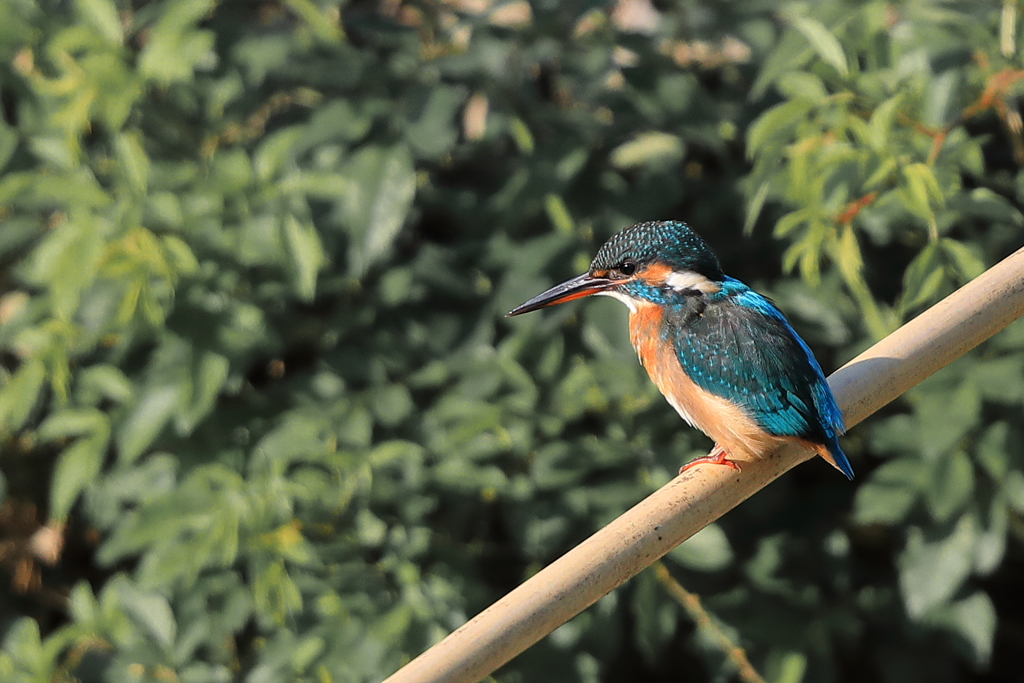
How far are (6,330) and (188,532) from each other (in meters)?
0.57

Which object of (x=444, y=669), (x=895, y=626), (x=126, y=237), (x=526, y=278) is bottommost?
(x=895, y=626)

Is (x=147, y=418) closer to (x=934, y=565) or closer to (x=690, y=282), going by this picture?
(x=690, y=282)

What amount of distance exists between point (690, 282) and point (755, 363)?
178 millimetres

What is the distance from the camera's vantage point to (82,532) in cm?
293

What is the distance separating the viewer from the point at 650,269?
192cm

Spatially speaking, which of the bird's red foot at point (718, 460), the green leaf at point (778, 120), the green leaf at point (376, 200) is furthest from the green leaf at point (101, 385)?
the green leaf at point (778, 120)

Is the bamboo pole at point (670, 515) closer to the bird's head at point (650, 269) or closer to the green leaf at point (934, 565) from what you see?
the bird's head at point (650, 269)

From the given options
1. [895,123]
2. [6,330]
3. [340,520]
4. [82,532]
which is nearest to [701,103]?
[895,123]

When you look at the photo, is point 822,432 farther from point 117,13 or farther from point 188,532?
point 117,13

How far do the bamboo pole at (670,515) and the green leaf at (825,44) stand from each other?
0.63m

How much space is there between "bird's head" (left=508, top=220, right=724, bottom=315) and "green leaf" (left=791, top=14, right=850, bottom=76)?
15.8 inches

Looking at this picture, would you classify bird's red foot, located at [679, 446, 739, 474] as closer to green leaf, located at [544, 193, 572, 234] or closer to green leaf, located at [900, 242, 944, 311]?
green leaf, located at [900, 242, 944, 311]

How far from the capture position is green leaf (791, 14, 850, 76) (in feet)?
6.68

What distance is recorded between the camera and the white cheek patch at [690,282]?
192 centimetres
